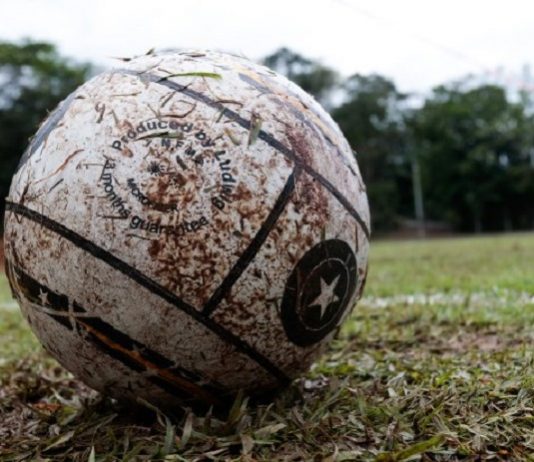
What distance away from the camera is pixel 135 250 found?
239cm

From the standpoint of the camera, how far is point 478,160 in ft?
166

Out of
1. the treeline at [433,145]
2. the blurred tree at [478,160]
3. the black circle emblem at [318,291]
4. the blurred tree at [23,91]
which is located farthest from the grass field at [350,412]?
the blurred tree at [478,160]

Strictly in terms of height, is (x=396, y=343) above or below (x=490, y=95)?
below

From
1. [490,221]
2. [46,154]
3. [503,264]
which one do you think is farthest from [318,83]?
[46,154]

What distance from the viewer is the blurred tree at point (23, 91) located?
1489 inches

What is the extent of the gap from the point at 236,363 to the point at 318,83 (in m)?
46.4

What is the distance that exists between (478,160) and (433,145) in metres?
4.44

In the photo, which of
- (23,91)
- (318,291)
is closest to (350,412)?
(318,291)

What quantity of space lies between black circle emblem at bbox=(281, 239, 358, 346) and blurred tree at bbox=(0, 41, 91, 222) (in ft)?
118

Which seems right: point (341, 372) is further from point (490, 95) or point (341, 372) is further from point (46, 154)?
point (490, 95)

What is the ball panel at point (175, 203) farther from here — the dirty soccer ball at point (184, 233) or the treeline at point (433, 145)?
the treeline at point (433, 145)

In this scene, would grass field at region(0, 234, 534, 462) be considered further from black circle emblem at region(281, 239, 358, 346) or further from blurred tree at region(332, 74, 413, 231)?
blurred tree at region(332, 74, 413, 231)

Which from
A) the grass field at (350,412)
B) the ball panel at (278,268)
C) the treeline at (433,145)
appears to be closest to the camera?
the grass field at (350,412)

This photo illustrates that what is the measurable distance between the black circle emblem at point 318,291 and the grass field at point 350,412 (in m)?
0.31
